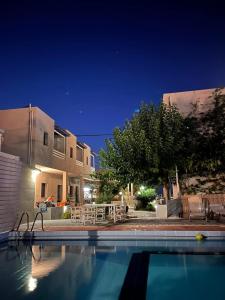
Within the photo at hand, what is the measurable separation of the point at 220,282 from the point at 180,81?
227 ft

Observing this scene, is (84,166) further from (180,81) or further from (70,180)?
(180,81)

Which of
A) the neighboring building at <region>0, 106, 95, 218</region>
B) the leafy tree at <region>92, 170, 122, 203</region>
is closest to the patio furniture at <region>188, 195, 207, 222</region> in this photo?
the leafy tree at <region>92, 170, 122, 203</region>

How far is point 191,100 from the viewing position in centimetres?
1845

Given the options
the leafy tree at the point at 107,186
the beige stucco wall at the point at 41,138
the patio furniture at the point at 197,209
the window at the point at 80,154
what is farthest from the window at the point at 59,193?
the patio furniture at the point at 197,209

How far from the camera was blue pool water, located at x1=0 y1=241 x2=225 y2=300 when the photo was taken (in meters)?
5.52

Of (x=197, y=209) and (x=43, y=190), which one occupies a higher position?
(x=43, y=190)

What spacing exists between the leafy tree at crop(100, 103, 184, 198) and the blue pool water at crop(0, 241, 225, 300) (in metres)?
6.46

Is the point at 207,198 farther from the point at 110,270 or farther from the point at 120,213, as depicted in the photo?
the point at 110,270

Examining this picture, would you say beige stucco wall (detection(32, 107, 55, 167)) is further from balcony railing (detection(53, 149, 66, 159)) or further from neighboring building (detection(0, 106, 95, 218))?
balcony railing (detection(53, 149, 66, 159))

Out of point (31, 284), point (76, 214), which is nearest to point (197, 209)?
point (76, 214)

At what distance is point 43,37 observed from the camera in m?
23.6

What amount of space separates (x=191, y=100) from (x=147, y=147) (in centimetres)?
545

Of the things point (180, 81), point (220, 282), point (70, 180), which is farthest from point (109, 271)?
point (180, 81)

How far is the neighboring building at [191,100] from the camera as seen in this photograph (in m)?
18.2
